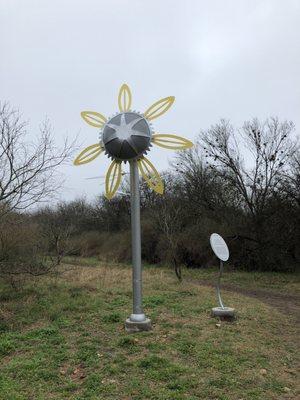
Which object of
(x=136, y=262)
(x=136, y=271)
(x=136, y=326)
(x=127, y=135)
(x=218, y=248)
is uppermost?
(x=127, y=135)

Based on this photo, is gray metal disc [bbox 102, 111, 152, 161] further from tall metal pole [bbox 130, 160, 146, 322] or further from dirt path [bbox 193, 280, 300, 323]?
dirt path [bbox 193, 280, 300, 323]

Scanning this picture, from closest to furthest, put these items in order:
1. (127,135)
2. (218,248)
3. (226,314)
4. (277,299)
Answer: (127,135), (226,314), (218,248), (277,299)

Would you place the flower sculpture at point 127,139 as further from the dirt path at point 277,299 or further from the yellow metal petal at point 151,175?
the dirt path at point 277,299

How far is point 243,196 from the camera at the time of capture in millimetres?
25297

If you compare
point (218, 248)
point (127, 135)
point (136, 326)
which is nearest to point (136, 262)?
point (136, 326)

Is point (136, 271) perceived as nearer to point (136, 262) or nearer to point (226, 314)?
point (136, 262)

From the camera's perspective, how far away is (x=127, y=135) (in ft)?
25.5

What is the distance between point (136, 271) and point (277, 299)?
761cm

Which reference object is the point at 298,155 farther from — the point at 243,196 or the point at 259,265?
the point at 259,265

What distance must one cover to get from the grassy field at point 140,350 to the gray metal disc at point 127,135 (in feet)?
9.90

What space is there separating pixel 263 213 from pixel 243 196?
195 centimetres

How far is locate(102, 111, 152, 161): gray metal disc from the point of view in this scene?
7781 millimetres

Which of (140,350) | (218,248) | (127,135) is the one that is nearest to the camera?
(140,350)

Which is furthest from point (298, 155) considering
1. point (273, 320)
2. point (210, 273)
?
point (273, 320)
